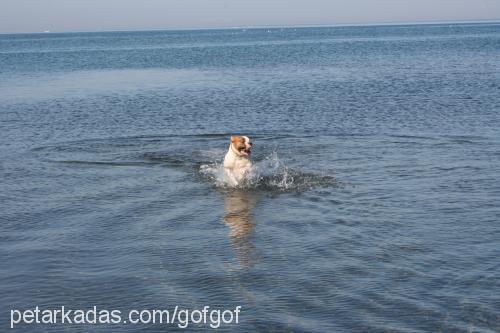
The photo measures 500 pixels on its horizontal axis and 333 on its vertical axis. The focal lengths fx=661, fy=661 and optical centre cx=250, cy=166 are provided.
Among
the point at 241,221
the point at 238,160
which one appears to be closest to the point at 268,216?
the point at 241,221

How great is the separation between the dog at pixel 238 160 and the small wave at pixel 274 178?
133 millimetres

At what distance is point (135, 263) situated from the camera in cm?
1031

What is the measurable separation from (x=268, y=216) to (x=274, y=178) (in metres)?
2.99

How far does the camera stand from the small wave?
15125mm

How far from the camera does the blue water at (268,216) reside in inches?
348

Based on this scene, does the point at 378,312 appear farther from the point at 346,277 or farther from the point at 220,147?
the point at 220,147

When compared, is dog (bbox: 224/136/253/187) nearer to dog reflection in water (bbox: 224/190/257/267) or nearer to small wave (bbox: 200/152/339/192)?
small wave (bbox: 200/152/339/192)

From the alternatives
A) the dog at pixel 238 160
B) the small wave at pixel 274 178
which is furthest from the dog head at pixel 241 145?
the small wave at pixel 274 178

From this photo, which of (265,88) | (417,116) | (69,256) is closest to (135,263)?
(69,256)

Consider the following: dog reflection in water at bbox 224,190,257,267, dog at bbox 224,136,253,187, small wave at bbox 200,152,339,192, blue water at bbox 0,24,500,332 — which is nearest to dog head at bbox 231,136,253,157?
dog at bbox 224,136,253,187

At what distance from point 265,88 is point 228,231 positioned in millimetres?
26531

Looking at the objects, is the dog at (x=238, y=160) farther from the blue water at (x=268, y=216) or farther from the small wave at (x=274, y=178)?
the blue water at (x=268, y=216)

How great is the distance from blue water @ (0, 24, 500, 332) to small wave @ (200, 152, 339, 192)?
72mm

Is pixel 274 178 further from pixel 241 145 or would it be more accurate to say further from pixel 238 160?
pixel 241 145
